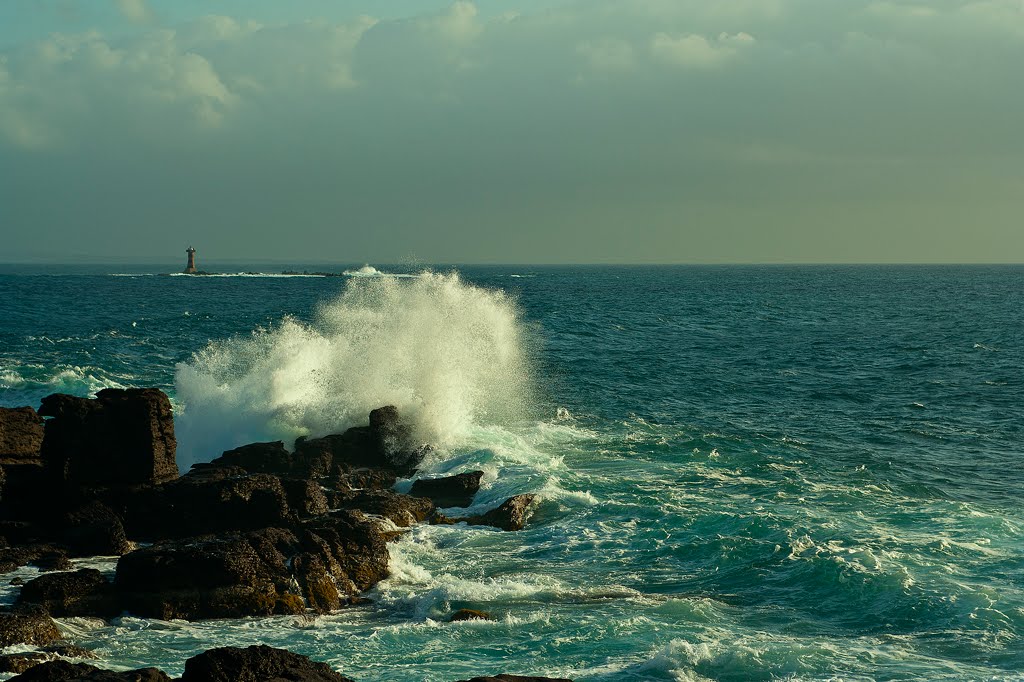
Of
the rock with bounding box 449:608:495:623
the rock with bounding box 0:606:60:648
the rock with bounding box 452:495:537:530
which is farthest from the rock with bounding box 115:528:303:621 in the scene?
the rock with bounding box 452:495:537:530

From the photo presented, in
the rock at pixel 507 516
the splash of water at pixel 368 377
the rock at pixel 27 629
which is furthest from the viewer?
the splash of water at pixel 368 377

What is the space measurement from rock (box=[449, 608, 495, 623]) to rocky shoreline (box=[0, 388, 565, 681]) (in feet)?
0.15

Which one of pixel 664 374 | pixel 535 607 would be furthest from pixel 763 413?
pixel 535 607

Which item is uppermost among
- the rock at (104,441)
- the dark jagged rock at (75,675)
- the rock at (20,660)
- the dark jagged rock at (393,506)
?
the rock at (104,441)

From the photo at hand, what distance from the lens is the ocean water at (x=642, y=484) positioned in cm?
1237

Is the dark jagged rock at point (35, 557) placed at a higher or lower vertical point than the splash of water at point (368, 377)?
lower

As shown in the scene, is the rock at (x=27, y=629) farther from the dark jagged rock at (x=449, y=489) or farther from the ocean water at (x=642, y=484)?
the dark jagged rock at (x=449, y=489)

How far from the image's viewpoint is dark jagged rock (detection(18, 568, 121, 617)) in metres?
12.8

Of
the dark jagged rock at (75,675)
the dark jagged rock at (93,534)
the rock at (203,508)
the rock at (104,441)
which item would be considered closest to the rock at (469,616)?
the rock at (203,508)

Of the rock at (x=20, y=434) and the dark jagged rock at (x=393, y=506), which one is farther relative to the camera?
the rock at (x=20, y=434)

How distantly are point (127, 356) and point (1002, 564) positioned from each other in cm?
3447

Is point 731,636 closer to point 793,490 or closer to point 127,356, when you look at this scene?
point 793,490

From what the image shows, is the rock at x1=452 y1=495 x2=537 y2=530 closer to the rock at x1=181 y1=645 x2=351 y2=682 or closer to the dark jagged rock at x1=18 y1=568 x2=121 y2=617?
the dark jagged rock at x1=18 y1=568 x2=121 y2=617

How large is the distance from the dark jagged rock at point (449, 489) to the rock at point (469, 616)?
6477mm
